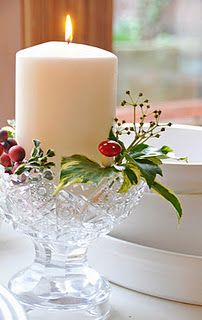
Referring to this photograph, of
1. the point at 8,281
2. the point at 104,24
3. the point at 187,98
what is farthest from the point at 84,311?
the point at 187,98

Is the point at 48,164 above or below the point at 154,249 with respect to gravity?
above

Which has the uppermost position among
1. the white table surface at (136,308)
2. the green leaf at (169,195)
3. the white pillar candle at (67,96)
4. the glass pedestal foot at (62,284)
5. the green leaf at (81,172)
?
the white pillar candle at (67,96)

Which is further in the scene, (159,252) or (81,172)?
(159,252)

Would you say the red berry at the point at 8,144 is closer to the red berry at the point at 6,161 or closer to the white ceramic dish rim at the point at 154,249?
the red berry at the point at 6,161

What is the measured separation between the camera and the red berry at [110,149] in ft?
1.93

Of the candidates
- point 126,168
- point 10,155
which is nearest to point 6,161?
point 10,155

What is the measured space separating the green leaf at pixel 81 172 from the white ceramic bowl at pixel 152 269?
14cm

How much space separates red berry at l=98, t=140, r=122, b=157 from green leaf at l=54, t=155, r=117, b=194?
0.05ft

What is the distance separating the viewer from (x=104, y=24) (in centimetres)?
162

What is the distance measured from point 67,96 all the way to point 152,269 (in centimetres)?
21

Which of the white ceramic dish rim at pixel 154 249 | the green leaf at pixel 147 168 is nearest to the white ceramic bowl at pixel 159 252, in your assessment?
the white ceramic dish rim at pixel 154 249

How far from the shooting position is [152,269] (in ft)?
2.25

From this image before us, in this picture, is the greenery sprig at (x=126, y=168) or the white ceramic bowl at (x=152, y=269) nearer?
the greenery sprig at (x=126, y=168)

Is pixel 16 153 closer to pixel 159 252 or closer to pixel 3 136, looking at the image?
pixel 3 136
